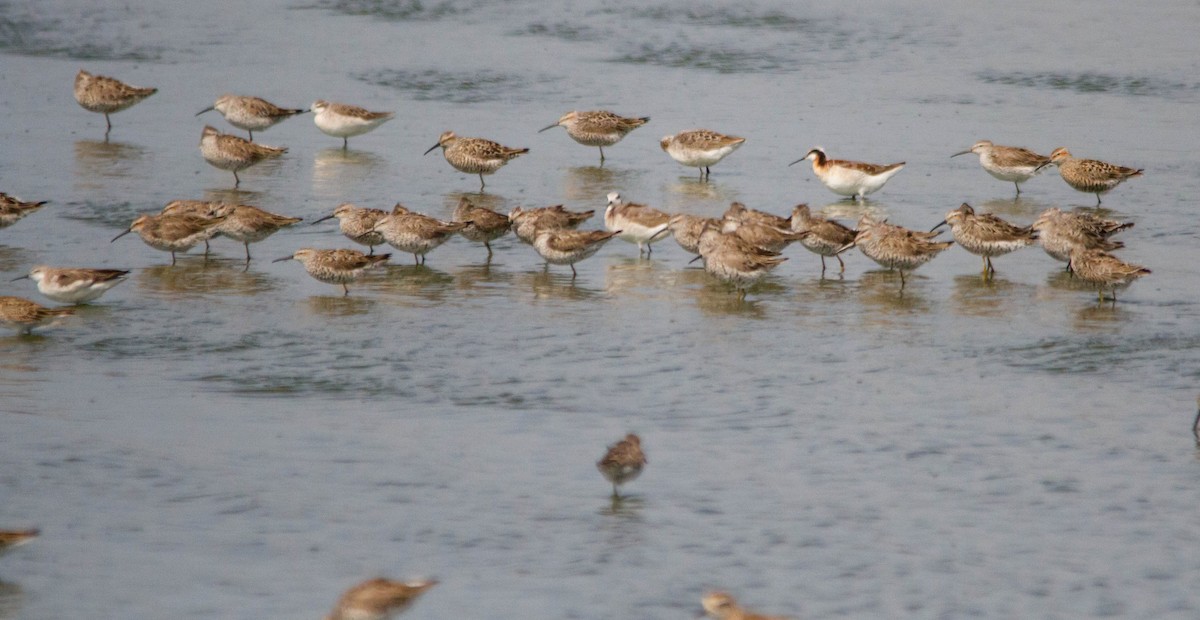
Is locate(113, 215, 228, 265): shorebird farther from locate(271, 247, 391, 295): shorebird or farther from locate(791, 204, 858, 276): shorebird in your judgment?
locate(791, 204, 858, 276): shorebird

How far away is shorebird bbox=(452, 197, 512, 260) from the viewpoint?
15109 millimetres

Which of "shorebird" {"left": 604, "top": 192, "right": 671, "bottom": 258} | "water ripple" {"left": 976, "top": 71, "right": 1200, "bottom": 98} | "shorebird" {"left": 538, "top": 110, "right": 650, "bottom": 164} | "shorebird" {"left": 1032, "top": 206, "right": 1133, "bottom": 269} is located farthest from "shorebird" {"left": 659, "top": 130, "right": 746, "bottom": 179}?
"water ripple" {"left": 976, "top": 71, "right": 1200, "bottom": 98}

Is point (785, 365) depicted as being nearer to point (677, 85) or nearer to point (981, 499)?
point (981, 499)

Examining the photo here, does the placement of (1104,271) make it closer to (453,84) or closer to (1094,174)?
(1094,174)

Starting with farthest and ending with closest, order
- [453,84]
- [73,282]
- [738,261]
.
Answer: [453,84] → [738,261] → [73,282]

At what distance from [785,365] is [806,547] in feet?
11.2

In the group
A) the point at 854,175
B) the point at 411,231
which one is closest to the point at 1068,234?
the point at 854,175

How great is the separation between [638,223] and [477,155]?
3.23m

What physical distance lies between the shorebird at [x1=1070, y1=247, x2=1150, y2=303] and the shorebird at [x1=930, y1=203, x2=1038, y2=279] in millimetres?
1023

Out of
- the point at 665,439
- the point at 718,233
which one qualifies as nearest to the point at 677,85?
the point at 718,233

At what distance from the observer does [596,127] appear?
19.7m

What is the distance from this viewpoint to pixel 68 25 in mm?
27781

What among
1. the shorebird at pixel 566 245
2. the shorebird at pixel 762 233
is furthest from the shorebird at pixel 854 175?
the shorebird at pixel 566 245

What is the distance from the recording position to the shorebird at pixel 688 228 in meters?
14.9
